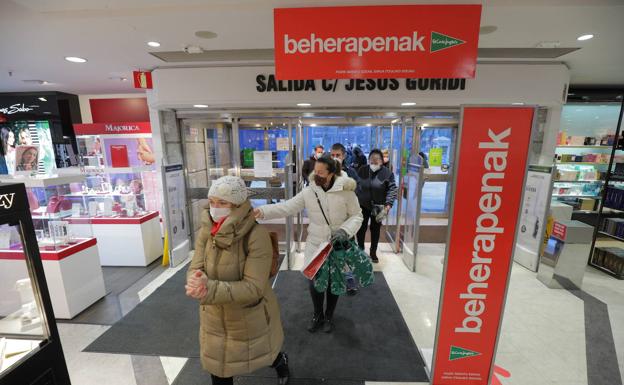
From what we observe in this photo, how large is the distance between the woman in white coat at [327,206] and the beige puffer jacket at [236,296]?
0.78m

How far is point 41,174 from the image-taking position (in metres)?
2.83

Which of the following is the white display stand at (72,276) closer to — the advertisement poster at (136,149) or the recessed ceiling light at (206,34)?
the advertisement poster at (136,149)

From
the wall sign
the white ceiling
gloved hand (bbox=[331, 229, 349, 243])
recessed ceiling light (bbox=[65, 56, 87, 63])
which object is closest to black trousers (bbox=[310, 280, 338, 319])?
gloved hand (bbox=[331, 229, 349, 243])

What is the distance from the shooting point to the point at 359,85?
3.80 metres

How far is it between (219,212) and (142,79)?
352 centimetres

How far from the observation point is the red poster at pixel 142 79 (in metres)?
3.90

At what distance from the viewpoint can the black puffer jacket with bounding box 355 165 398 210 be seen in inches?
159

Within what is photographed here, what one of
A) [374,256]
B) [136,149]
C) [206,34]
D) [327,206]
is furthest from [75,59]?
[374,256]

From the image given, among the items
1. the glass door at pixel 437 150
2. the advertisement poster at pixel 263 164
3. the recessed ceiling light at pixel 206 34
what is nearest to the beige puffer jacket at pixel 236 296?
the recessed ceiling light at pixel 206 34

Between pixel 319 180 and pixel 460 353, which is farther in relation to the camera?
pixel 319 180

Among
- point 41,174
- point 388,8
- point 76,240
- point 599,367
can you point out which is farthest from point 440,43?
point 76,240

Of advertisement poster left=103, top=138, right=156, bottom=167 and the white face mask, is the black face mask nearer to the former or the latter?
the white face mask

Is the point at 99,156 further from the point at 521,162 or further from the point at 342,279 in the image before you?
the point at 521,162

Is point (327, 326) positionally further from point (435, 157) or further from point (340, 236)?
point (435, 157)
